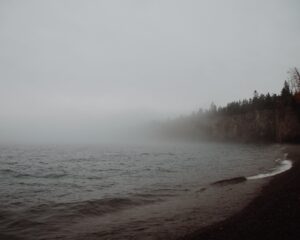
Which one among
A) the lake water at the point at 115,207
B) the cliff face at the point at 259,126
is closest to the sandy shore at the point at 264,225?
the lake water at the point at 115,207

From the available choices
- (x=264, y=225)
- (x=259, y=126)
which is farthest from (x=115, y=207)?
(x=259, y=126)

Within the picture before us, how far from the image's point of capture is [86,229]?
1383 cm

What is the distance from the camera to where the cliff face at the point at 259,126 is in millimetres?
96562

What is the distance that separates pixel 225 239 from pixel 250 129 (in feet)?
484

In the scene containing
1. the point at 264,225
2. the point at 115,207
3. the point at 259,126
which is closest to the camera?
the point at 264,225

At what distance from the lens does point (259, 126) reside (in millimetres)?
134875

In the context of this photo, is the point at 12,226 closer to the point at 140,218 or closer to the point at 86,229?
the point at 86,229

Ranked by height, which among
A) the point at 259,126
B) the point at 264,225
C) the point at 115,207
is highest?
the point at 259,126

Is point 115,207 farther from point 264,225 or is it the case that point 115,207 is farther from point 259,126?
point 259,126

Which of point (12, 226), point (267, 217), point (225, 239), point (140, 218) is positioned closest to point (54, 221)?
point (12, 226)

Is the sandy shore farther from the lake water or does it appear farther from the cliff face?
the cliff face

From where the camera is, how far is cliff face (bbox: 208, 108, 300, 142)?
317ft

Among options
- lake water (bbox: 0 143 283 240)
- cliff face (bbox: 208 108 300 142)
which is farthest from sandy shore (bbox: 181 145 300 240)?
cliff face (bbox: 208 108 300 142)

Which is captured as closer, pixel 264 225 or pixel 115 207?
pixel 264 225
